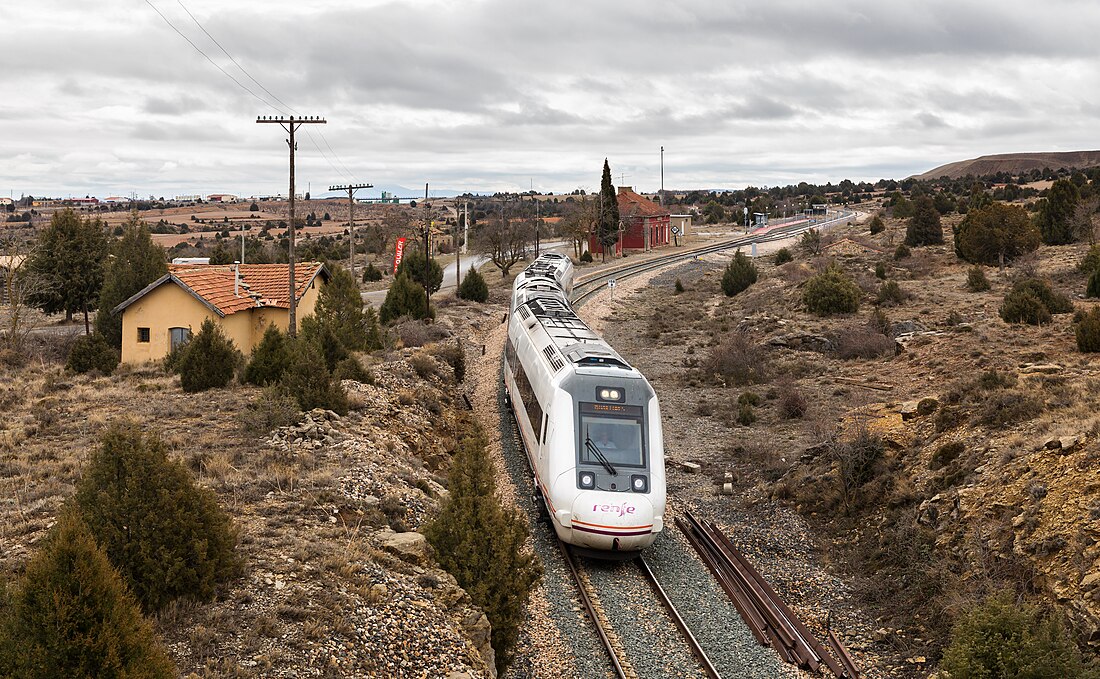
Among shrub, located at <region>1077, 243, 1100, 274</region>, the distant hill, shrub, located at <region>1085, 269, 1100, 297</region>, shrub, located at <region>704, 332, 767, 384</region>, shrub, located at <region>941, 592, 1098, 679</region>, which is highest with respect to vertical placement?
the distant hill

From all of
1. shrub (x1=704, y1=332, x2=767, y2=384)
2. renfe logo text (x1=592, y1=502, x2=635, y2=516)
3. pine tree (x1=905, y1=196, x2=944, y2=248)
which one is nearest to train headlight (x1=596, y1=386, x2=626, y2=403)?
renfe logo text (x1=592, y1=502, x2=635, y2=516)

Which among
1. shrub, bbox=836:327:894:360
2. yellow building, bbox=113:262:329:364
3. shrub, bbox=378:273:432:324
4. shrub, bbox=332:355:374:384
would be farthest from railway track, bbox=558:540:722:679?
shrub, bbox=378:273:432:324

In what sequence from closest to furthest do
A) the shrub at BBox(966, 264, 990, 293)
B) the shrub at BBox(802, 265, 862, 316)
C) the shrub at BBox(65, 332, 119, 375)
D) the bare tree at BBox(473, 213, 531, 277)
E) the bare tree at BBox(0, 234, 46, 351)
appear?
1. the shrub at BBox(65, 332, 119, 375)
2. the bare tree at BBox(0, 234, 46, 351)
3. the shrub at BBox(966, 264, 990, 293)
4. the shrub at BBox(802, 265, 862, 316)
5. the bare tree at BBox(473, 213, 531, 277)

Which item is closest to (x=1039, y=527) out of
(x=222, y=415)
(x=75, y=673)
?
(x=75, y=673)

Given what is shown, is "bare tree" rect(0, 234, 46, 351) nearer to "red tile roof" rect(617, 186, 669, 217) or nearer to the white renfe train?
the white renfe train

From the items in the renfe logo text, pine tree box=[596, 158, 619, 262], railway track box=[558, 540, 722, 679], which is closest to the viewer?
railway track box=[558, 540, 722, 679]

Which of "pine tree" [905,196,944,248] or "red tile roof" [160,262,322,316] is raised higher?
"pine tree" [905,196,944,248]

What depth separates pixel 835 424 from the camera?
74.4 ft

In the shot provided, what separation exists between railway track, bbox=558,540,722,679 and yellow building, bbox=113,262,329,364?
824 inches

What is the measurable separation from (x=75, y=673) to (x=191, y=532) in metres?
3.40

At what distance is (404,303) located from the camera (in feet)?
133

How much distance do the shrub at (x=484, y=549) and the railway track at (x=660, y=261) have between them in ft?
116

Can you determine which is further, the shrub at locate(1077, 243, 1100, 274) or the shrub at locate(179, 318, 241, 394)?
the shrub at locate(1077, 243, 1100, 274)

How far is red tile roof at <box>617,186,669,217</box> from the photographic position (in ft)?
282
